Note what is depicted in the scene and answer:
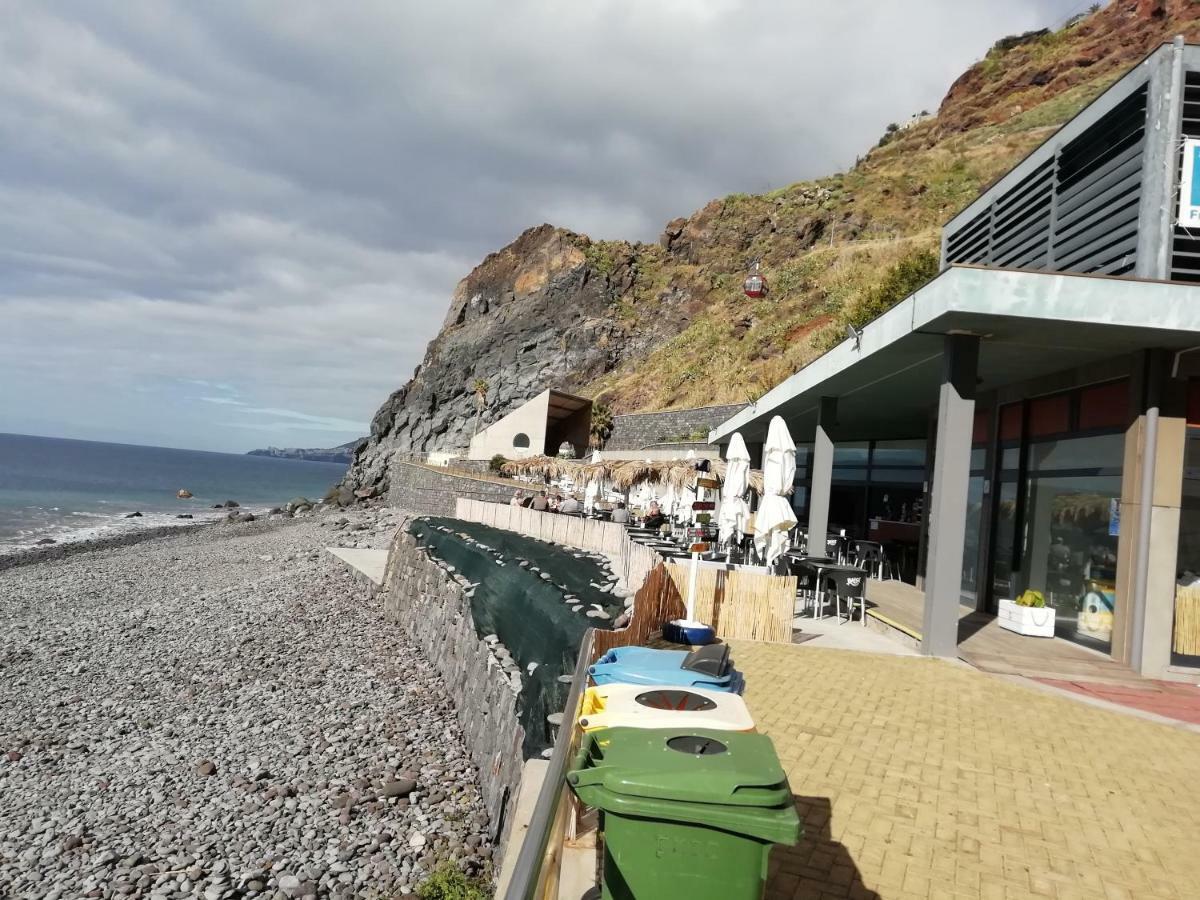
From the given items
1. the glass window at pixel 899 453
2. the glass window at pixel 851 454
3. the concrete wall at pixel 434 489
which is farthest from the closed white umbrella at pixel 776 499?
the concrete wall at pixel 434 489

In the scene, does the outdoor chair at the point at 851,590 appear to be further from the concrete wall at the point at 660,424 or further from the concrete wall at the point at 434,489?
the concrete wall at the point at 434,489

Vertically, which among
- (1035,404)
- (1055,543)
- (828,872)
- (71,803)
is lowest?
(71,803)

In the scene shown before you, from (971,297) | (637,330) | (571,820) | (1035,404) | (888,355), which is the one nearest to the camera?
(571,820)

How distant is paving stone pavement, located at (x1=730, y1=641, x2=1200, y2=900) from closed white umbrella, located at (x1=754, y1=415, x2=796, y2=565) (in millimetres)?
2980

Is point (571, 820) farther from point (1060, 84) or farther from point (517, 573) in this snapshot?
point (1060, 84)

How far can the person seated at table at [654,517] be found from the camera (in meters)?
19.7

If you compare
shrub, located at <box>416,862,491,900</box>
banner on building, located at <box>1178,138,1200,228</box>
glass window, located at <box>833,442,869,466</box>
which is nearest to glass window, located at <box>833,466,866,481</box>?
glass window, located at <box>833,442,869,466</box>

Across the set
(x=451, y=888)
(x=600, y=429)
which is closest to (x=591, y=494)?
(x=451, y=888)

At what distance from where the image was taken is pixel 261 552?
29.2 m

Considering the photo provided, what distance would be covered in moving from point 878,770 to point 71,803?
319 inches

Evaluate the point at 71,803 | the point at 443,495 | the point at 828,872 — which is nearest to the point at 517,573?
the point at 71,803

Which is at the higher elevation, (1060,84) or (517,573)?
(1060,84)

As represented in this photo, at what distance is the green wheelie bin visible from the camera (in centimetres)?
243

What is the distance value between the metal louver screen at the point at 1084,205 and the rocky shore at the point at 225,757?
28.2ft
